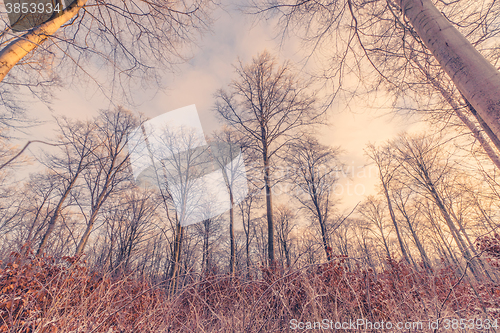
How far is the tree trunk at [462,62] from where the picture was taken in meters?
1.56

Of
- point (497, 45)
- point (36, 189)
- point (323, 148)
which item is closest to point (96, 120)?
point (36, 189)

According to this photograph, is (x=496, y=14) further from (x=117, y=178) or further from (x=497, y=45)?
(x=117, y=178)

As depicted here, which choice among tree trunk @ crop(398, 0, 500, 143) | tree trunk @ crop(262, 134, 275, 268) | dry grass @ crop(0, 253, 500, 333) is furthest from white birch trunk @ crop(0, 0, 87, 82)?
tree trunk @ crop(262, 134, 275, 268)

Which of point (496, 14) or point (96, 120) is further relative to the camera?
point (96, 120)

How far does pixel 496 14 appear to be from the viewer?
9.74ft

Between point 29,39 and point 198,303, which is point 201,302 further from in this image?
point 29,39

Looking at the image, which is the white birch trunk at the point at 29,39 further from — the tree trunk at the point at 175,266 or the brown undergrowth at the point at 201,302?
the tree trunk at the point at 175,266

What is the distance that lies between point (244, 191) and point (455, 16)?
374 inches

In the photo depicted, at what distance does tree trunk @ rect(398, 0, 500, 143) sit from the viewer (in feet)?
5.11

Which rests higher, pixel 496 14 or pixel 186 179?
pixel 186 179

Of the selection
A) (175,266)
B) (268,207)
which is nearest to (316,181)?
(268,207)

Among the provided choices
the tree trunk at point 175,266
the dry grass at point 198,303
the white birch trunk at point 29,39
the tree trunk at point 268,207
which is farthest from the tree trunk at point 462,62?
the tree trunk at point 268,207

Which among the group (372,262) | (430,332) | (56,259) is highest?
(56,259)

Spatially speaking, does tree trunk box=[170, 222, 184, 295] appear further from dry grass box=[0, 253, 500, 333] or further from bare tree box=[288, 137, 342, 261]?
bare tree box=[288, 137, 342, 261]
